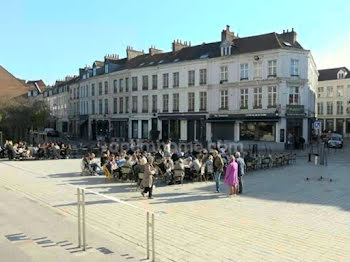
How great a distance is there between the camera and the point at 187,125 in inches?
1625

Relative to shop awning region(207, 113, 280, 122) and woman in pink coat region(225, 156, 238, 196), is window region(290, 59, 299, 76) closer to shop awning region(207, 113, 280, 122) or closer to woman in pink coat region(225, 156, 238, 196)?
shop awning region(207, 113, 280, 122)

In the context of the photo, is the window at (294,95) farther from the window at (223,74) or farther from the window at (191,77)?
the window at (191,77)

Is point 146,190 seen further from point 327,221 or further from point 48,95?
point 48,95

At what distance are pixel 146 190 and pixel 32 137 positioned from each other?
89.6 feet

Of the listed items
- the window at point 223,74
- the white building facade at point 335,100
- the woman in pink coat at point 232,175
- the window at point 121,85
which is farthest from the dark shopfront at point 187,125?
the white building facade at point 335,100

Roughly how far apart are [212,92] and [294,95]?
27.5 feet

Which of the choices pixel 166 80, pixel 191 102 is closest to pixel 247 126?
pixel 191 102

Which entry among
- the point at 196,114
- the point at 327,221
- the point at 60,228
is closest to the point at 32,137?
the point at 196,114

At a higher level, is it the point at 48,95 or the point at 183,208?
the point at 48,95

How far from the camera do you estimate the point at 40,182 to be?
1480 centimetres

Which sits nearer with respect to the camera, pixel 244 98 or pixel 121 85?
pixel 244 98

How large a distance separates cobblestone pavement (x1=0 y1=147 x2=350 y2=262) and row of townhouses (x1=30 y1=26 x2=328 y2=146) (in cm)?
1938

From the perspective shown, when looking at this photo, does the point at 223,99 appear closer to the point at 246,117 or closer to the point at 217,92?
the point at 217,92

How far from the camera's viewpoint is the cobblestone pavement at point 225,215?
271 inches
